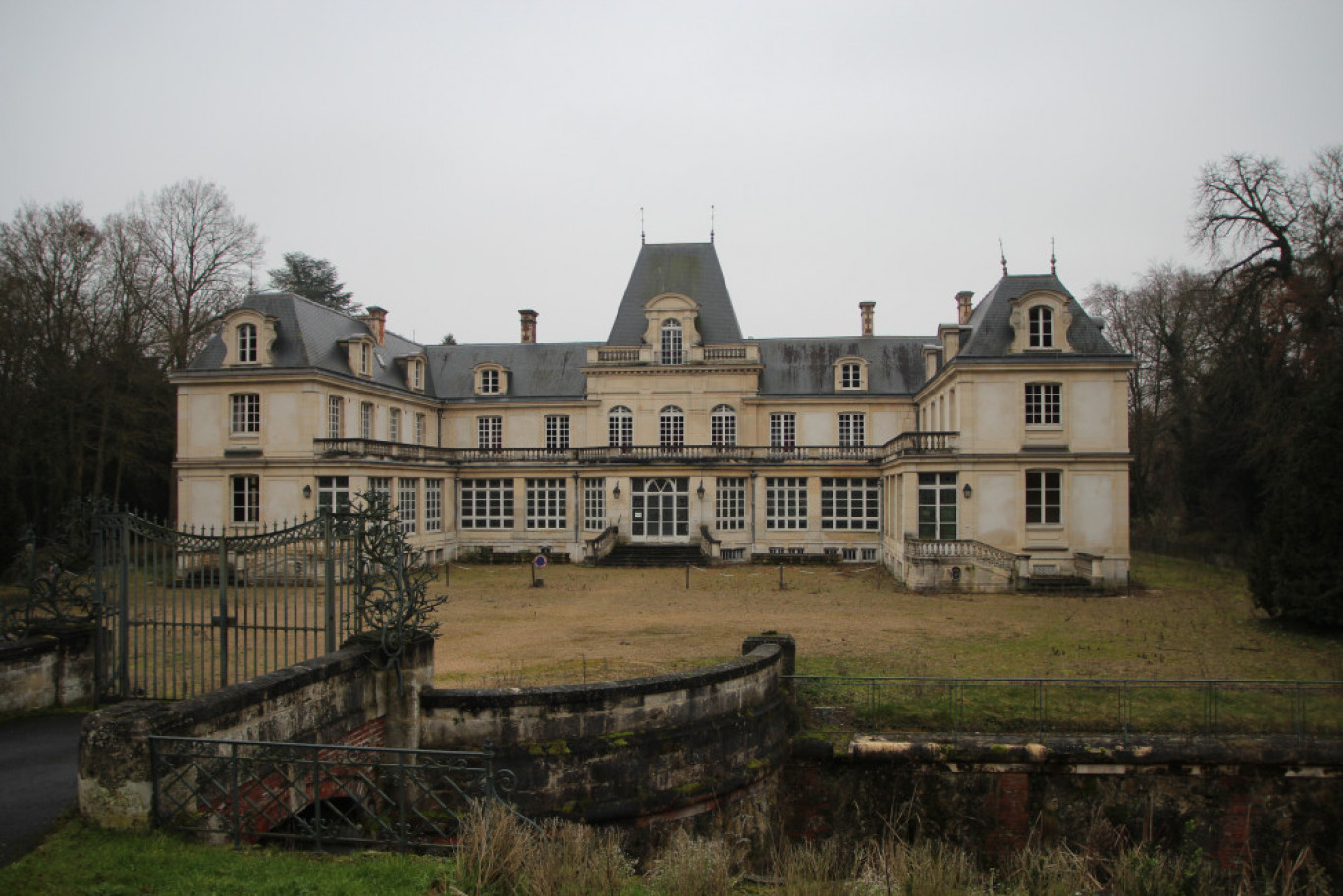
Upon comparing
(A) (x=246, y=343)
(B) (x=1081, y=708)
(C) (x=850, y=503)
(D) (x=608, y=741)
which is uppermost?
(A) (x=246, y=343)

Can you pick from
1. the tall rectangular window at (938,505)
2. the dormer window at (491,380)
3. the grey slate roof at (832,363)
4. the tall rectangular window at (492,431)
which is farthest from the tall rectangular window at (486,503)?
the tall rectangular window at (938,505)

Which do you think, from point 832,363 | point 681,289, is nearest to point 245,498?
point 681,289

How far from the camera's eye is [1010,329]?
89.4 ft

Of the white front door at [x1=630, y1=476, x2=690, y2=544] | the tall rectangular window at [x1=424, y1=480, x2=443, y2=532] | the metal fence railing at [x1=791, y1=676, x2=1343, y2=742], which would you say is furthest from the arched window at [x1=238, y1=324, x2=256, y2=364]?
the metal fence railing at [x1=791, y1=676, x2=1343, y2=742]

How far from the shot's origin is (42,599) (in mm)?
9938

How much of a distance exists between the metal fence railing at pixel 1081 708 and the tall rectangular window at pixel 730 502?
71.4ft

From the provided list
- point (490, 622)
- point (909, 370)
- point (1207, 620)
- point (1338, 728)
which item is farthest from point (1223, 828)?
point (909, 370)

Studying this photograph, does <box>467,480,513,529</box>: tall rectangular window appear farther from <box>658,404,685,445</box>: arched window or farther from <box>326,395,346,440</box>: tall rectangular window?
<box>326,395,346,440</box>: tall rectangular window

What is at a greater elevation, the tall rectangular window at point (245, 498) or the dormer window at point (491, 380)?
the dormer window at point (491, 380)

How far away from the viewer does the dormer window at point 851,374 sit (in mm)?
36844

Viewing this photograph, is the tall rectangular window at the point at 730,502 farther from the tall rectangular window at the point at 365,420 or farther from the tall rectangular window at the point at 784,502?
the tall rectangular window at the point at 365,420

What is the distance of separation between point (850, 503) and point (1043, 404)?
9.39 metres

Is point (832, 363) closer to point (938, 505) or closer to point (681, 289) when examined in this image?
point (681, 289)

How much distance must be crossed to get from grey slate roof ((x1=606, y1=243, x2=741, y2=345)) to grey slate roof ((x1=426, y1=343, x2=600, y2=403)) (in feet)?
8.57
